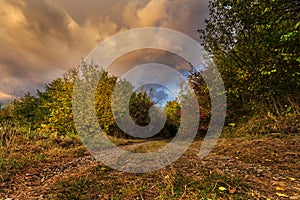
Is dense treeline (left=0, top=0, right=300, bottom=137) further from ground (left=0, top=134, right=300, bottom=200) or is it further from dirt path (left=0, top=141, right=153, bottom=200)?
dirt path (left=0, top=141, right=153, bottom=200)

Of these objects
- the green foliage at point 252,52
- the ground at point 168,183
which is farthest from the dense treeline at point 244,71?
the ground at point 168,183

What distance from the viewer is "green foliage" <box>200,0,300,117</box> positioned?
269 inches

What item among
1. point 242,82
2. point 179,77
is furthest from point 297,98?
point 179,77

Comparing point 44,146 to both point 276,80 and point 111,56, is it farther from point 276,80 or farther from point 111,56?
point 276,80

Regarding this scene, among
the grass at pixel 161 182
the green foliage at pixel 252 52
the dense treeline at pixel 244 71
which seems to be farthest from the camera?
the green foliage at pixel 252 52

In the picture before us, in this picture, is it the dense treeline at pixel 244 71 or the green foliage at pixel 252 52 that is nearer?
the dense treeline at pixel 244 71

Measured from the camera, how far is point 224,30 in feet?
29.3

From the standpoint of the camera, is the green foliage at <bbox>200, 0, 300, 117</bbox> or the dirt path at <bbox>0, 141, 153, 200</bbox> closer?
the dirt path at <bbox>0, 141, 153, 200</bbox>

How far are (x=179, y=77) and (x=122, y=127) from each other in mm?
7720

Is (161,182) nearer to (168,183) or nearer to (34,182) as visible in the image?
(168,183)

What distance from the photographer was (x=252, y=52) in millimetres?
8781

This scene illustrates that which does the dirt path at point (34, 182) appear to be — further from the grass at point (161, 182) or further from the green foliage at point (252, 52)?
the green foliage at point (252, 52)

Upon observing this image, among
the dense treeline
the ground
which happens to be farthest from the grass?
the dense treeline

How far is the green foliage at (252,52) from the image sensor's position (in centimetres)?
684
